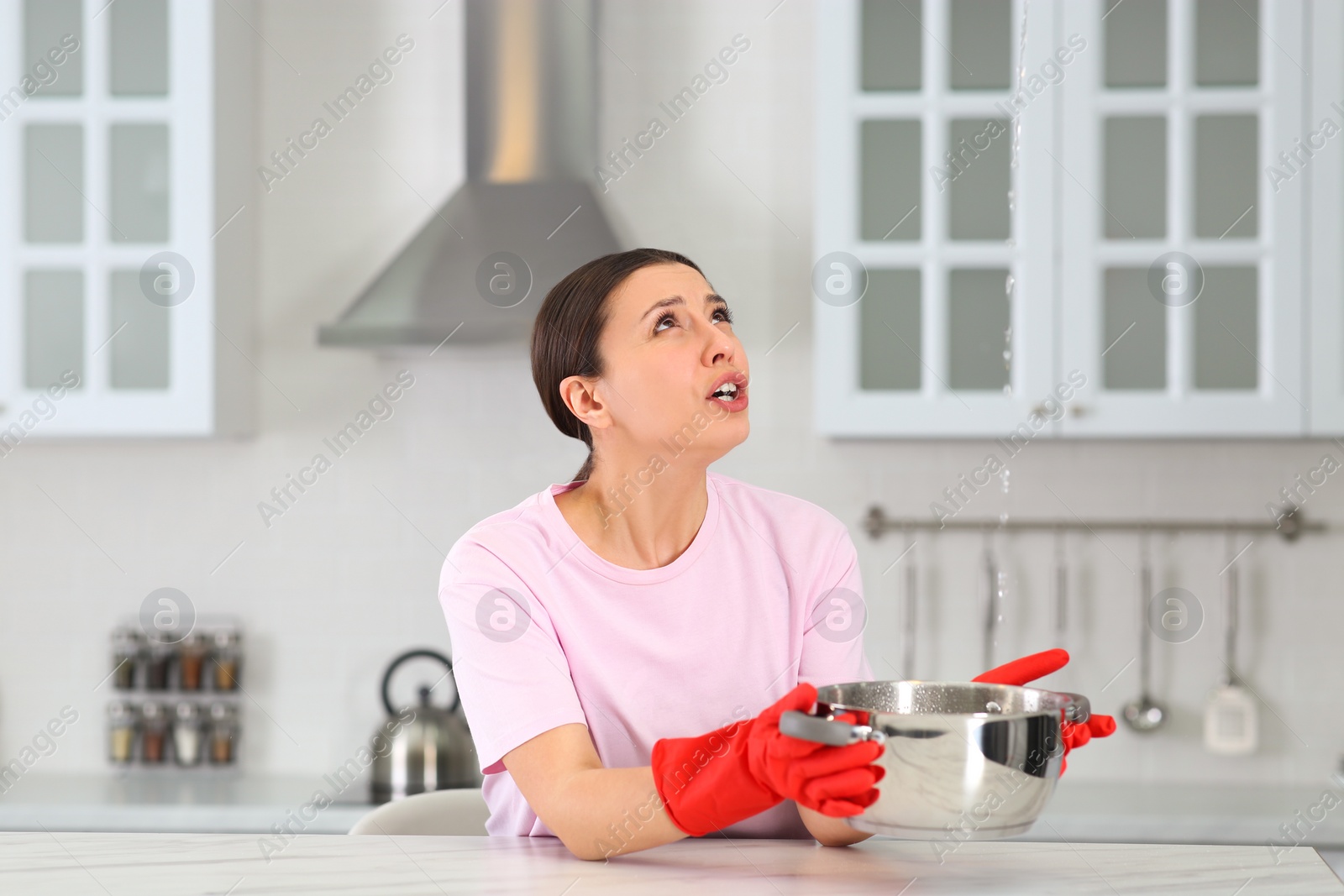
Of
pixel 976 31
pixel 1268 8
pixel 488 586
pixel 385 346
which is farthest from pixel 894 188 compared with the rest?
pixel 488 586

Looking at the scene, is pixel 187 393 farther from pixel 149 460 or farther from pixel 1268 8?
pixel 1268 8

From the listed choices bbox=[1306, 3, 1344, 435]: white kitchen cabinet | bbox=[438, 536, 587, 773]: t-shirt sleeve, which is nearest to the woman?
bbox=[438, 536, 587, 773]: t-shirt sleeve

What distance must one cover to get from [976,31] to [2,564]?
2.39 meters

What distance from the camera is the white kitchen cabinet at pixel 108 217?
2.41m

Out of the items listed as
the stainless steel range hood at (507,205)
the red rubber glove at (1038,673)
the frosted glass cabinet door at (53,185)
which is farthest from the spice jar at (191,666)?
the red rubber glove at (1038,673)

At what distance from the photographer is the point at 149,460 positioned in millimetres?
2730

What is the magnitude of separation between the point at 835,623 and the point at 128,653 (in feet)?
6.15

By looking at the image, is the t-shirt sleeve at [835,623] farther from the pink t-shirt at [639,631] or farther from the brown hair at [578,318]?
the brown hair at [578,318]

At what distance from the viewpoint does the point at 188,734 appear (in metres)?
2.59

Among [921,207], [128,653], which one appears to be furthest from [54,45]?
[921,207]

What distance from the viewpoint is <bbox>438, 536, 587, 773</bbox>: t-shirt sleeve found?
121cm

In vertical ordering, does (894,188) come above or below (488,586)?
above

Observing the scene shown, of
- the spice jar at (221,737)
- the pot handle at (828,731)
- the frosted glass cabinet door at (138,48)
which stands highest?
the frosted glass cabinet door at (138,48)

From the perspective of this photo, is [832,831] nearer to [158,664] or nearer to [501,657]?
[501,657]
